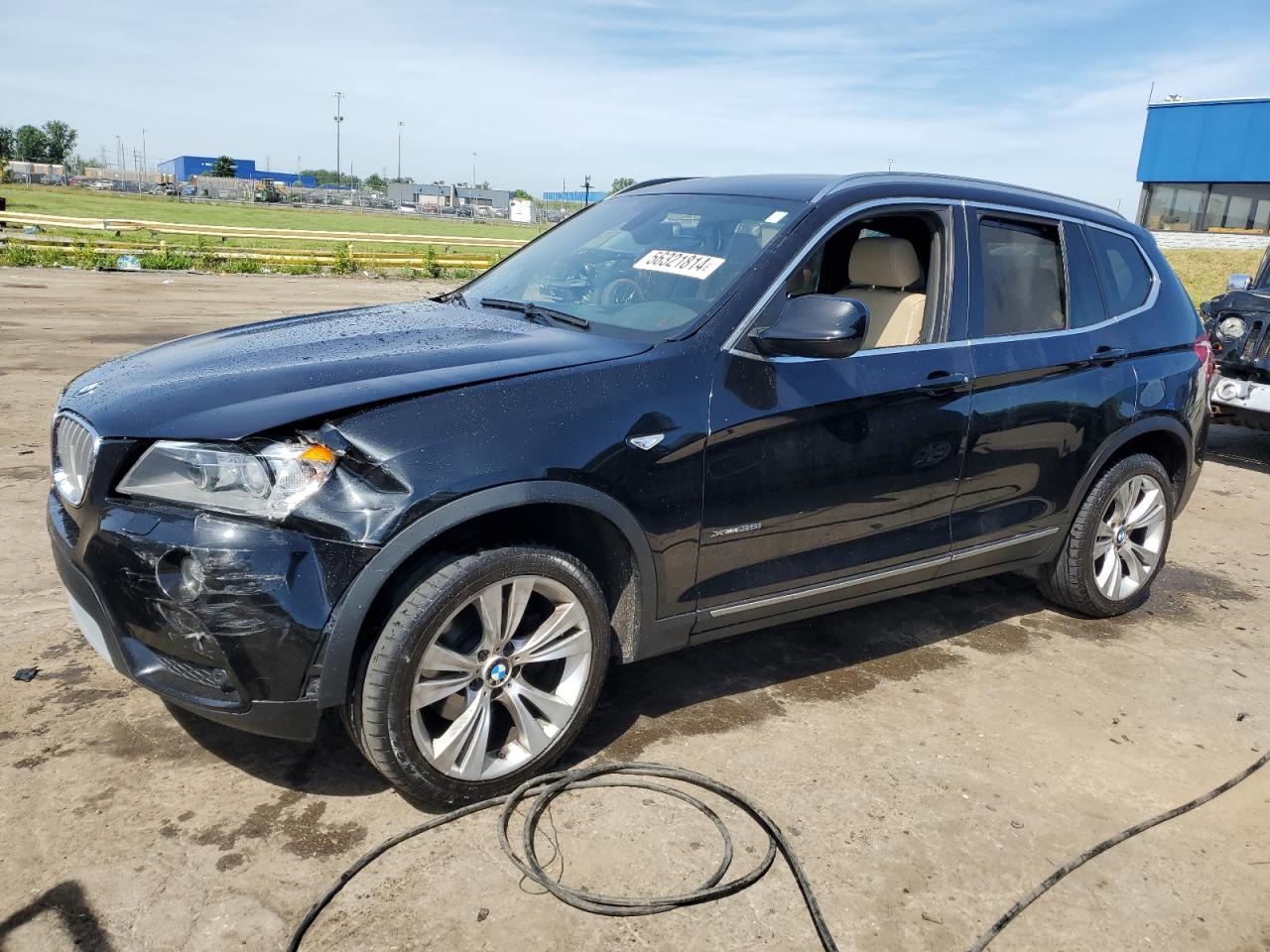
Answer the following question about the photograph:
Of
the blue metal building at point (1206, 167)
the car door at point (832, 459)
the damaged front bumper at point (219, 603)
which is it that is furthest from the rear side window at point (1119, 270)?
the blue metal building at point (1206, 167)

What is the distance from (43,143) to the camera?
13312cm

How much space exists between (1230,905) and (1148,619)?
2427 millimetres

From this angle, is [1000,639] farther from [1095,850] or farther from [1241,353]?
[1241,353]

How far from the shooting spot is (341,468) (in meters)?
2.62

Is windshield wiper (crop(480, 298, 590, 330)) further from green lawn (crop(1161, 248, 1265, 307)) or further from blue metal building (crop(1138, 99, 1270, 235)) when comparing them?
blue metal building (crop(1138, 99, 1270, 235))

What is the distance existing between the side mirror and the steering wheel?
53cm

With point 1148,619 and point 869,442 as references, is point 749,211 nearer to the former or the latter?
point 869,442

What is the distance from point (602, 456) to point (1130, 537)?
124 inches

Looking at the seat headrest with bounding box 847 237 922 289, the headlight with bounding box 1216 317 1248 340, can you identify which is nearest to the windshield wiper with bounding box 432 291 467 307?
the seat headrest with bounding box 847 237 922 289

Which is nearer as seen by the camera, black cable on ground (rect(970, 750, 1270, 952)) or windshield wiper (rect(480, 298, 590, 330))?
black cable on ground (rect(970, 750, 1270, 952))

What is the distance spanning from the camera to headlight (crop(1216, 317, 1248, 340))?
8.74 meters

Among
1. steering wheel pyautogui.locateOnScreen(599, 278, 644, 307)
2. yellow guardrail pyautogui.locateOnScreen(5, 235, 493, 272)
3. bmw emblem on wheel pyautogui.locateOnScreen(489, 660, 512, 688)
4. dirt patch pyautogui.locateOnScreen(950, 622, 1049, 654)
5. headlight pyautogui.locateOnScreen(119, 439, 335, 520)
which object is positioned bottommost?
dirt patch pyautogui.locateOnScreen(950, 622, 1049, 654)

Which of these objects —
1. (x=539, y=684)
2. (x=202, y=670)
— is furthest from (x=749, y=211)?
(x=202, y=670)

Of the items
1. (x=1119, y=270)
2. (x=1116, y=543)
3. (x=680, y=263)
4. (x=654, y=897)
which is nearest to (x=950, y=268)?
(x=680, y=263)
